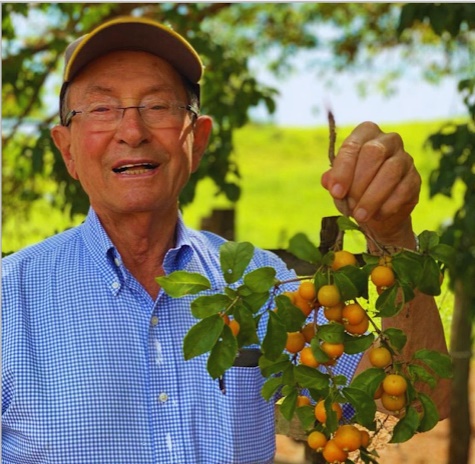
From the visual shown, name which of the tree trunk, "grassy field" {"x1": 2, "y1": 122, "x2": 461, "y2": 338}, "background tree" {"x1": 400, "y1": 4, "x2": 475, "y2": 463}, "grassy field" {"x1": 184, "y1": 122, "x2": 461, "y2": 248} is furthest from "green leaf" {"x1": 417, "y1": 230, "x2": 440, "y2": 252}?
"grassy field" {"x1": 184, "y1": 122, "x2": 461, "y2": 248}

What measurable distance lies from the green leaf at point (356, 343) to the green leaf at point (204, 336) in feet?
0.65

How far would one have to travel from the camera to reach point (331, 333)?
1.18m

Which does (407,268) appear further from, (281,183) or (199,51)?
(281,183)

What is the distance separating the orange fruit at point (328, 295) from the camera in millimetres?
1165

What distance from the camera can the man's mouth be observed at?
1705 mm

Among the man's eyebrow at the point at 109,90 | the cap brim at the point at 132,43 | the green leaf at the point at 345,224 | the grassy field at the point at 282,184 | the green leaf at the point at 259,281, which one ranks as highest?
the grassy field at the point at 282,184

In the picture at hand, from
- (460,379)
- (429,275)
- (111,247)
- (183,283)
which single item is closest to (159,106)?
(111,247)

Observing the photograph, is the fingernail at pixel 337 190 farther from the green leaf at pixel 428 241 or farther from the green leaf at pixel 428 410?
the green leaf at pixel 428 410

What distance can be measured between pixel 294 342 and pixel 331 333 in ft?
0.21

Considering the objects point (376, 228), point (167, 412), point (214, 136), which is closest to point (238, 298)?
point (376, 228)

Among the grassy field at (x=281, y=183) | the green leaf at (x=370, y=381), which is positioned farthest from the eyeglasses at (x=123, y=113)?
the grassy field at (x=281, y=183)

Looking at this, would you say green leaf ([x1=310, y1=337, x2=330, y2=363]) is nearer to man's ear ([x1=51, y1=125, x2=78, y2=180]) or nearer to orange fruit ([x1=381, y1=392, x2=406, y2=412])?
orange fruit ([x1=381, y1=392, x2=406, y2=412])

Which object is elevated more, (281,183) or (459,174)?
(281,183)

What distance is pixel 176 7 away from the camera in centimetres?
352
